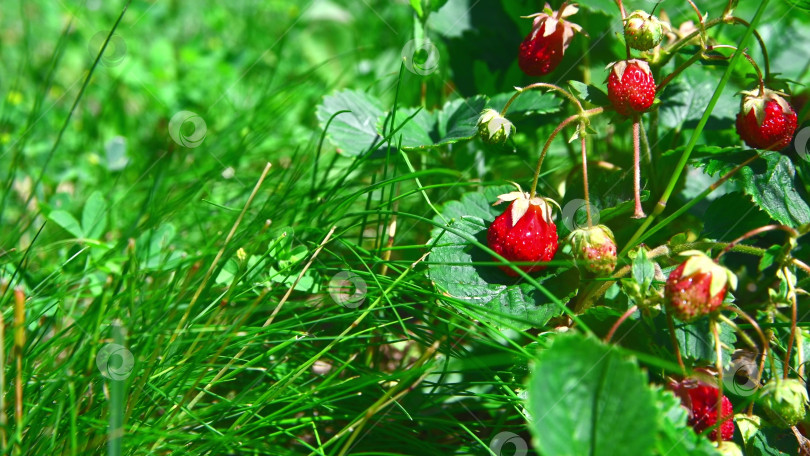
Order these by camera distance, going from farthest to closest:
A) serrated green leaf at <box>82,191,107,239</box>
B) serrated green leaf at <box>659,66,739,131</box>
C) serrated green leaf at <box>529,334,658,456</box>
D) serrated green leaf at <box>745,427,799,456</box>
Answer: serrated green leaf at <box>82,191,107,239</box>, serrated green leaf at <box>659,66,739,131</box>, serrated green leaf at <box>745,427,799,456</box>, serrated green leaf at <box>529,334,658,456</box>

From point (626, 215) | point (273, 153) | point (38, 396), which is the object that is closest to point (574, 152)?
point (626, 215)

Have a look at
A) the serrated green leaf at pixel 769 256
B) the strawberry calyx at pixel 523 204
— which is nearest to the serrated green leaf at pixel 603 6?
the strawberry calyx at pixel 523 204

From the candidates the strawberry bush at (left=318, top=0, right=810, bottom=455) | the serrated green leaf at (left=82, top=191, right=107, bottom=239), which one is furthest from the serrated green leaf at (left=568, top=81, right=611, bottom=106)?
the serrated green leaf at (left=82, top=191, right=107, bottom=239)

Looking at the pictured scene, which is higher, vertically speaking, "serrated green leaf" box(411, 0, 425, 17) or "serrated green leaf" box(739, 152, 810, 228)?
"serrated green leaf" box(411, 0, 425, 17)

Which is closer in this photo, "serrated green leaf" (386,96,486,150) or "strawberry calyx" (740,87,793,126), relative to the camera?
"strawberry calyx" (740,87,793,126)

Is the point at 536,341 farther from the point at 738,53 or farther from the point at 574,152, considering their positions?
the point at 574,152

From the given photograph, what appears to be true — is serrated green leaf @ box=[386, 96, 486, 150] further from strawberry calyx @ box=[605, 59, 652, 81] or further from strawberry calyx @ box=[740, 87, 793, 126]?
strawberry calyx @ box=[740, 87, 793, 126]

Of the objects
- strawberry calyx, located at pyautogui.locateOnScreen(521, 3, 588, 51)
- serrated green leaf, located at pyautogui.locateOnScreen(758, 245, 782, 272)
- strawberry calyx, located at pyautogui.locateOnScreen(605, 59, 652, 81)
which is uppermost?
strawberry calyx, located at pyautogui.locateOnScreen(521, 3, 588, 51)

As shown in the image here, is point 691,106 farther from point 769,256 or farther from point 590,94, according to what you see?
point 769,256
